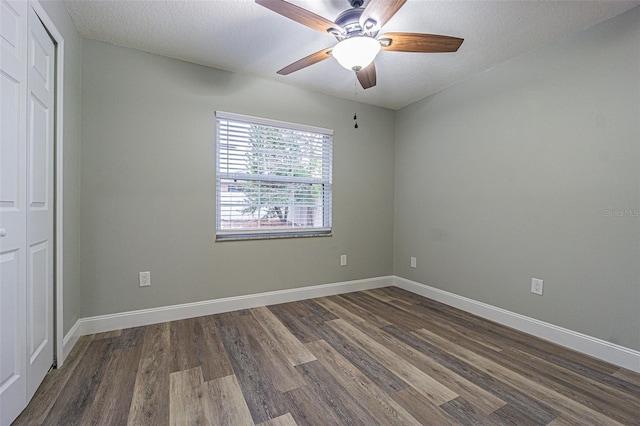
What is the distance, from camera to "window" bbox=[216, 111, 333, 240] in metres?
2.78

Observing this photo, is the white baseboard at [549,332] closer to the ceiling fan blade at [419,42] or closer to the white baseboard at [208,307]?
the white baseboard at [208,307]

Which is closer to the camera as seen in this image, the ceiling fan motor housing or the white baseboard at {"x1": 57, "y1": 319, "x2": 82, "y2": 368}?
the ceiling fan motor housing

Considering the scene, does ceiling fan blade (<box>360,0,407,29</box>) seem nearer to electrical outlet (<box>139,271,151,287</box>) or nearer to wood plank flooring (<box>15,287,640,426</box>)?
wood plank flooring (<box>15,287,640,426</box>)

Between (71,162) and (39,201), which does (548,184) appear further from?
(71,162)

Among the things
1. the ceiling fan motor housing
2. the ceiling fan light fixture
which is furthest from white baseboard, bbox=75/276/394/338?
the ceiling fan motor housing

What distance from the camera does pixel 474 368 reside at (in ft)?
5.99

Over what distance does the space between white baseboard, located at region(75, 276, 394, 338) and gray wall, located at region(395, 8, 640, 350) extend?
107 centimetres

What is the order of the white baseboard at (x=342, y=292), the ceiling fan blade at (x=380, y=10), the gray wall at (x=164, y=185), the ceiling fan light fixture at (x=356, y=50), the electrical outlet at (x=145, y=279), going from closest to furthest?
the ceiling fan blade at (x=380, y=10), the ceiling fan light fixture at (x=356, y=50), the white baseboard at (x=342, y=292), the gray wall at (x=164, y=185), the electrical outlet at (x=145, y=279)

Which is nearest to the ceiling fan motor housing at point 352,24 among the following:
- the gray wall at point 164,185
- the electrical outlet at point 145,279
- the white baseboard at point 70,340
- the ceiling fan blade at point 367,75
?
the ceiling fan blade at point 367,75

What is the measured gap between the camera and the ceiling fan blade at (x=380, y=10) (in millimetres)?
1391

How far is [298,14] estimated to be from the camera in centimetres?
150

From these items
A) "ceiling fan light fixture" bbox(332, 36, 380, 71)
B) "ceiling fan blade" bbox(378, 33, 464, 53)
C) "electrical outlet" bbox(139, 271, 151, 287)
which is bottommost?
"electrical outlet" bbox(139, 271, 151, 287)

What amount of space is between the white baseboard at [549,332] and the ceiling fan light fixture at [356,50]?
245cm

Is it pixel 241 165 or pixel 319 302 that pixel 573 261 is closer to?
pixel 319 302
